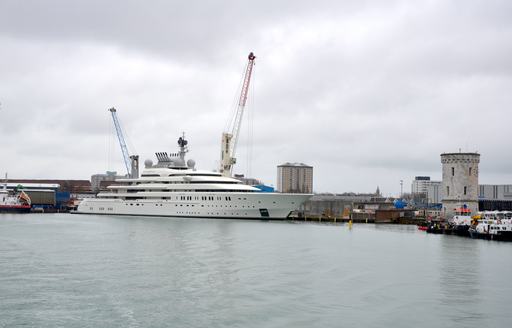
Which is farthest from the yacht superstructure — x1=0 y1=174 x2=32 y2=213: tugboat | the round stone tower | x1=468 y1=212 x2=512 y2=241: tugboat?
x1=0 y1=174 x2=32 y2=213: tugboat

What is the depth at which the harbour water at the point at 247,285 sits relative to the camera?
1888 cm

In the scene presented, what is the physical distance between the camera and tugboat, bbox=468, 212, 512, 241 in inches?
1992

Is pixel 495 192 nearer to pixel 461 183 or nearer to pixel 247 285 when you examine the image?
pixel 461 183

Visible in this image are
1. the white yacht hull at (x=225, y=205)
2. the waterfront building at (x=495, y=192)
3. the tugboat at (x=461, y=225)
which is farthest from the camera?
the waterfront building at (x=495, y=192)

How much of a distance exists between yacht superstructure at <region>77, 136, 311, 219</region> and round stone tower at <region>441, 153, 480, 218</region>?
59.6ft

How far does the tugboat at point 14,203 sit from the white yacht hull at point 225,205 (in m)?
42.7

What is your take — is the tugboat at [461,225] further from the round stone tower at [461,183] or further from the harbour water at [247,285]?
the harbour water at [247,285]

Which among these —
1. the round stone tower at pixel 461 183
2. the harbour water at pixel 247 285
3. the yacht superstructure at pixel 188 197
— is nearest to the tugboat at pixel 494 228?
the harbour water at pixel 247 285

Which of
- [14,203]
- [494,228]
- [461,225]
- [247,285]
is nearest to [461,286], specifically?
[247,285]

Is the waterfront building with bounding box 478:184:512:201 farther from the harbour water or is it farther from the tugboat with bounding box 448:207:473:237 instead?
the harbour water

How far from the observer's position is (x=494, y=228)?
51656mm

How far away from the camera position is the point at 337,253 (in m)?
36.4

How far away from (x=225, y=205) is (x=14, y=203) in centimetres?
5797

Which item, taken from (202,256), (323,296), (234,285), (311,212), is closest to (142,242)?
A: (202,256)
